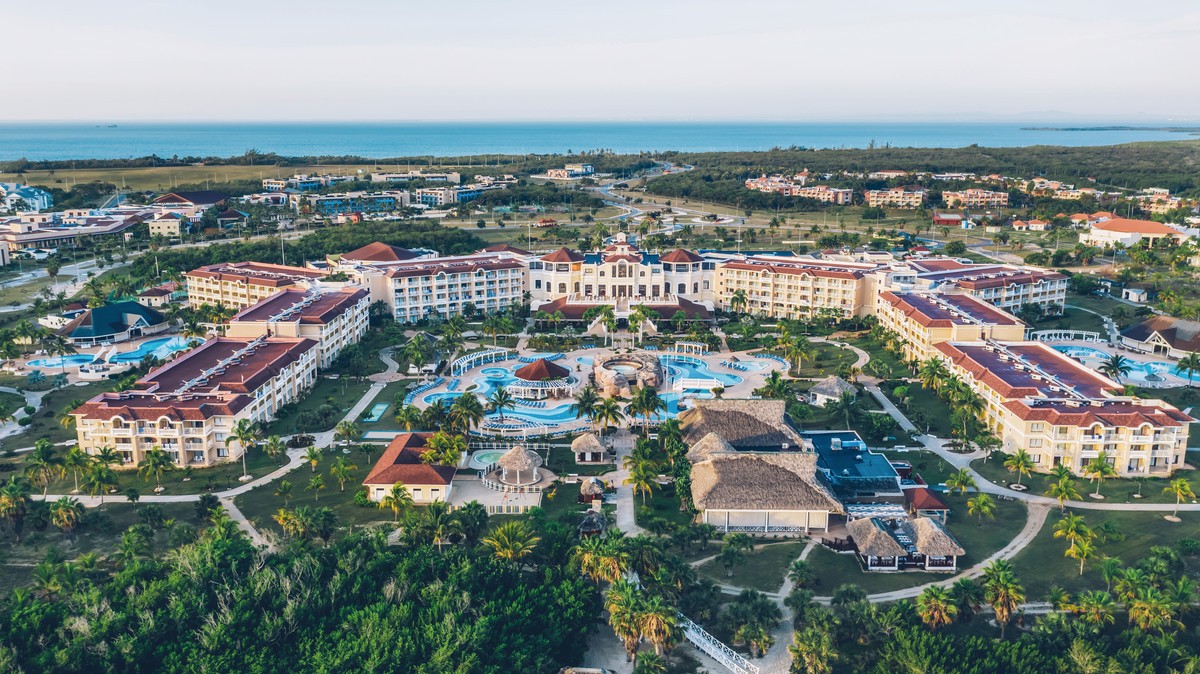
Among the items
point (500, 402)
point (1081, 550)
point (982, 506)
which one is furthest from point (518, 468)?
point (1081, 550)

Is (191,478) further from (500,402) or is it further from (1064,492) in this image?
(1064,492)

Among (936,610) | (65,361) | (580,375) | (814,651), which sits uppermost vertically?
(65,361)

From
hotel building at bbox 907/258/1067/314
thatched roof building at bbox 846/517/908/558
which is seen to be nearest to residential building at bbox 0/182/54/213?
hotel building at bbox 907/258/1067/314

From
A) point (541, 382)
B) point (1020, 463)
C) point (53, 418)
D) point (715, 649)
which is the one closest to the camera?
point (715, 649)

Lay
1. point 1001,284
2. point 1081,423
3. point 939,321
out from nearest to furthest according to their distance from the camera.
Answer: point 1081,423
point 939,321
point 1001,284

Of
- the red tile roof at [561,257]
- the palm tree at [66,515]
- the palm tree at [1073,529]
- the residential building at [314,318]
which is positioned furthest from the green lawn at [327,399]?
the palm tree at [1073,529]

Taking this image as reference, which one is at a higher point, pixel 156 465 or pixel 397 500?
pixel 156 465

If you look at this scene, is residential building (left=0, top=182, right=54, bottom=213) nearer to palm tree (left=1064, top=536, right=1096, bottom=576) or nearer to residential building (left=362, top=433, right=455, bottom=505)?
residential building (left=362, top=433, right=455, bottom=505)
